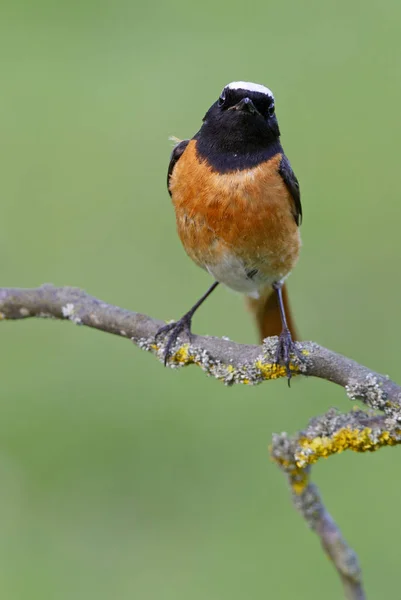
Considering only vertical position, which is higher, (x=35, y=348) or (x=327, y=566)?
(x=35, y=348)

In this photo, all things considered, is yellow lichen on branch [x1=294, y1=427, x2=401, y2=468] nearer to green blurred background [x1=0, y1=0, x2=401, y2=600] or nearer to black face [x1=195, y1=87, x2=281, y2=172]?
black face [x1=195, y1=87, x2=281, y2=172]

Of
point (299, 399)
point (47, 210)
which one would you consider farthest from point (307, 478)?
point (47, 210)

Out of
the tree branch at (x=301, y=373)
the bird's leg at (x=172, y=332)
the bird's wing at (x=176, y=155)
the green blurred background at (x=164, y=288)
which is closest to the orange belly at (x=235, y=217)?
the bird's wing at (x=176, y=155)

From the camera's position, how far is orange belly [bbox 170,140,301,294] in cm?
416

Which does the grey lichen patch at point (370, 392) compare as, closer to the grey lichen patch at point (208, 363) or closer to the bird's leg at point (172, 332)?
the grey lichen patch at point (208, 363)

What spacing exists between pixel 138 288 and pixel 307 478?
349cm

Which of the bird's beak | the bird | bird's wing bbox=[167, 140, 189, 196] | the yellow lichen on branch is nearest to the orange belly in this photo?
the bird

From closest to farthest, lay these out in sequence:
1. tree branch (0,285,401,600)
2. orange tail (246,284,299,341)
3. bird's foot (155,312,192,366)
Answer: tree branch (0,285,401,600)
bird's foot (155,312,192,366)
orange tail (246,284,299,341)

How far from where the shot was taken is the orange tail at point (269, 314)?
4840mm

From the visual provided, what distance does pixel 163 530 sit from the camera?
5137 mm

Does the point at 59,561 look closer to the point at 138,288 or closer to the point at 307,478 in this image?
→ the point at 138,288

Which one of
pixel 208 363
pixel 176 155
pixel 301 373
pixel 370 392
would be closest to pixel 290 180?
pixel 176 155

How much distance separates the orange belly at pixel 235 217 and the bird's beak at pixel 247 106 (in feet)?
0.88

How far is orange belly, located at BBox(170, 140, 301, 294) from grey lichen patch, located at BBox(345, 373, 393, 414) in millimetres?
1459
